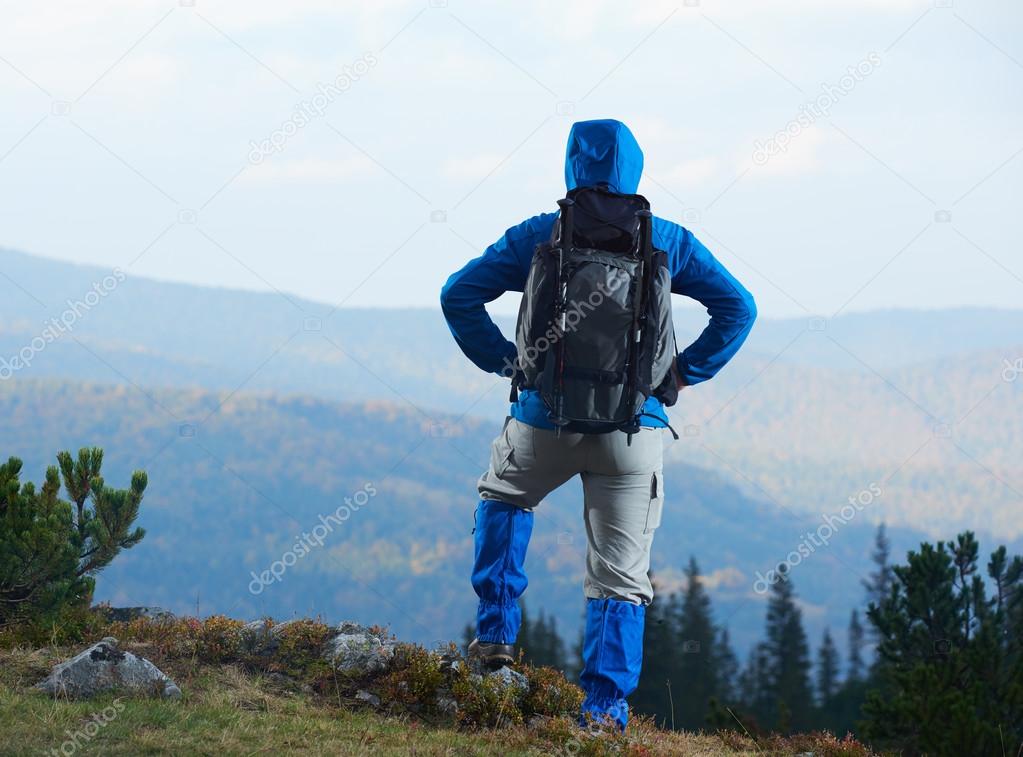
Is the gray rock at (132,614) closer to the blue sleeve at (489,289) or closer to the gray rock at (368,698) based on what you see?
the gray rock at (368,698)

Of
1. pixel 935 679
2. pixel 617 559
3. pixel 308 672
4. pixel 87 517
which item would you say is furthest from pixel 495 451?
pixel 935 679

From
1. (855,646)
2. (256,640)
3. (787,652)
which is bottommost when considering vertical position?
(256,640)

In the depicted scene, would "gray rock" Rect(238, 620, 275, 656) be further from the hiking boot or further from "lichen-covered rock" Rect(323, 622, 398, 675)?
the hiking boot

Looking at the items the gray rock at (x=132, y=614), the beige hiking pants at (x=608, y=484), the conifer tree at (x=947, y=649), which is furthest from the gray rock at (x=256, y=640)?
the conifer tree at (x=947, y=649)

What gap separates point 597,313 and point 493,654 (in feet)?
9.25

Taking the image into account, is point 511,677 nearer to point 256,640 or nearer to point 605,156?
point 256,640

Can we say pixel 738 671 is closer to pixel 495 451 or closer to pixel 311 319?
pixel 311 319

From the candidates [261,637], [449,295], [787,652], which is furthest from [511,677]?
[787,652]

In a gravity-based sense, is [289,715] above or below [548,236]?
below

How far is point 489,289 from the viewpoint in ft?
23.0

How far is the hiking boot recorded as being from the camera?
297 inches

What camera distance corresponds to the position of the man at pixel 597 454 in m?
6.70

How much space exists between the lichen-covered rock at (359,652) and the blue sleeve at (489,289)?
7.85 ft

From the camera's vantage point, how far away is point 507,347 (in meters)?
7.18
